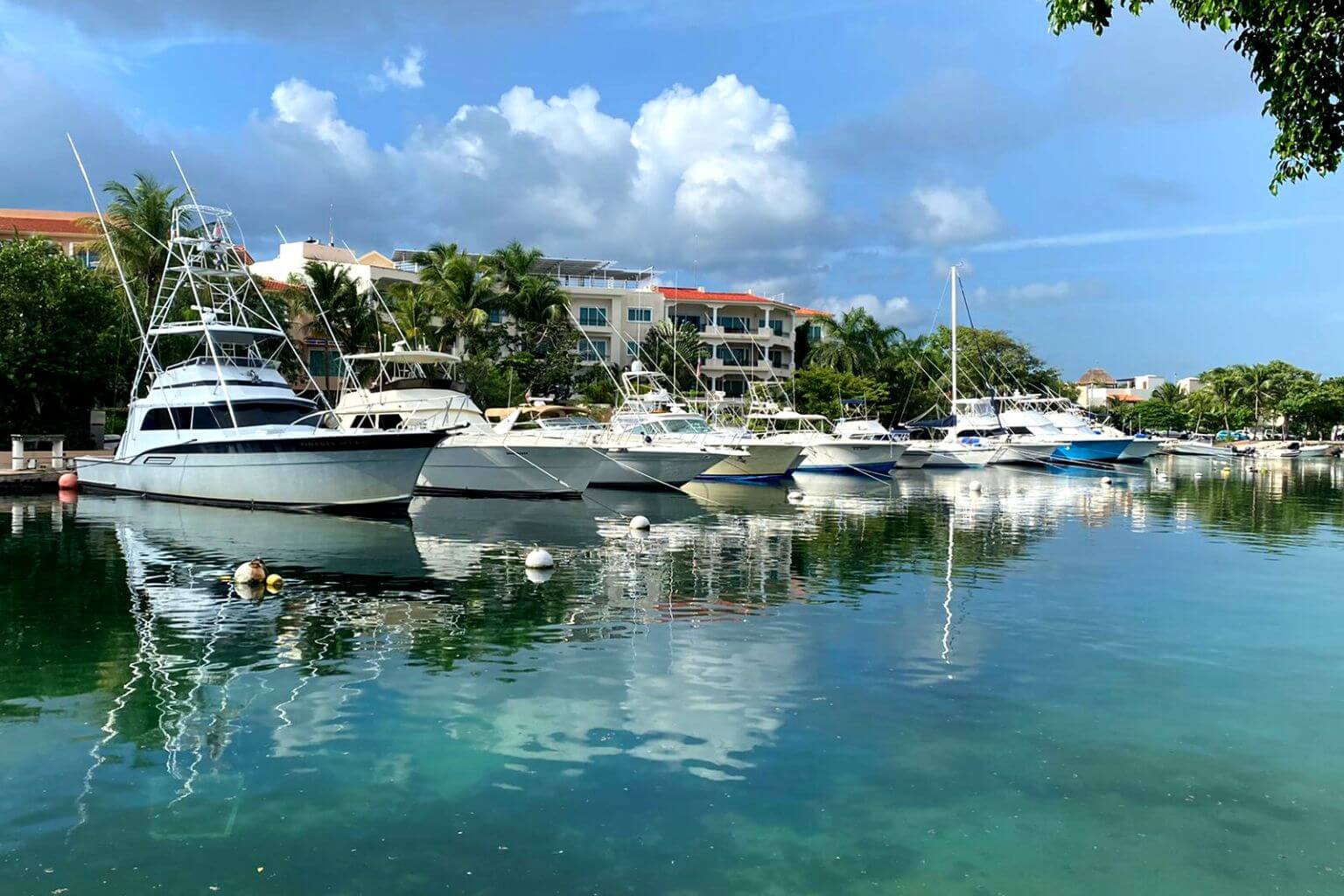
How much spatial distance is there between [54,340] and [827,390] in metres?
48.2

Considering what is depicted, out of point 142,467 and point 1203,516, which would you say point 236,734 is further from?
point 1203,516

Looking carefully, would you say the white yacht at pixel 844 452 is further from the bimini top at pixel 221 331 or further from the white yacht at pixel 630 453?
the bimini top at pixel 221 331

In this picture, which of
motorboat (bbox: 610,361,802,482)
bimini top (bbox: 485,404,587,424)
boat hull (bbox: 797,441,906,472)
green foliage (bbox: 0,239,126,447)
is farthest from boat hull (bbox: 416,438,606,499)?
boat hull (bbox: 797,441,906,472)

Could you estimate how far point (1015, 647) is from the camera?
13.4 m

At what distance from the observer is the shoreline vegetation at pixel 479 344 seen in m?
41.4

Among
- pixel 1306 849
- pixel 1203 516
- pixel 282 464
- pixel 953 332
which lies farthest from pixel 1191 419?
pixel 1306 849

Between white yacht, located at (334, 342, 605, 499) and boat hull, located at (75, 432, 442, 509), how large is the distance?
512cm

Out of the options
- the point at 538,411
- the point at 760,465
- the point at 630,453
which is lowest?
the point at 760,465

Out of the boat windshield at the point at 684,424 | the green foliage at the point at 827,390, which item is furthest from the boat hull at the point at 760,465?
the green foliage at the point at 827,390

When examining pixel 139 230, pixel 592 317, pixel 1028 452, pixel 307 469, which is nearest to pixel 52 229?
pixel 139 230

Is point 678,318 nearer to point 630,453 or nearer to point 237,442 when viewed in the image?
point 630,453

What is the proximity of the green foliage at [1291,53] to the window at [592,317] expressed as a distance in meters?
69.4

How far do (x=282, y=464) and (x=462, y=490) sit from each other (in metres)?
7.82

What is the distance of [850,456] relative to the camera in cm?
5016
